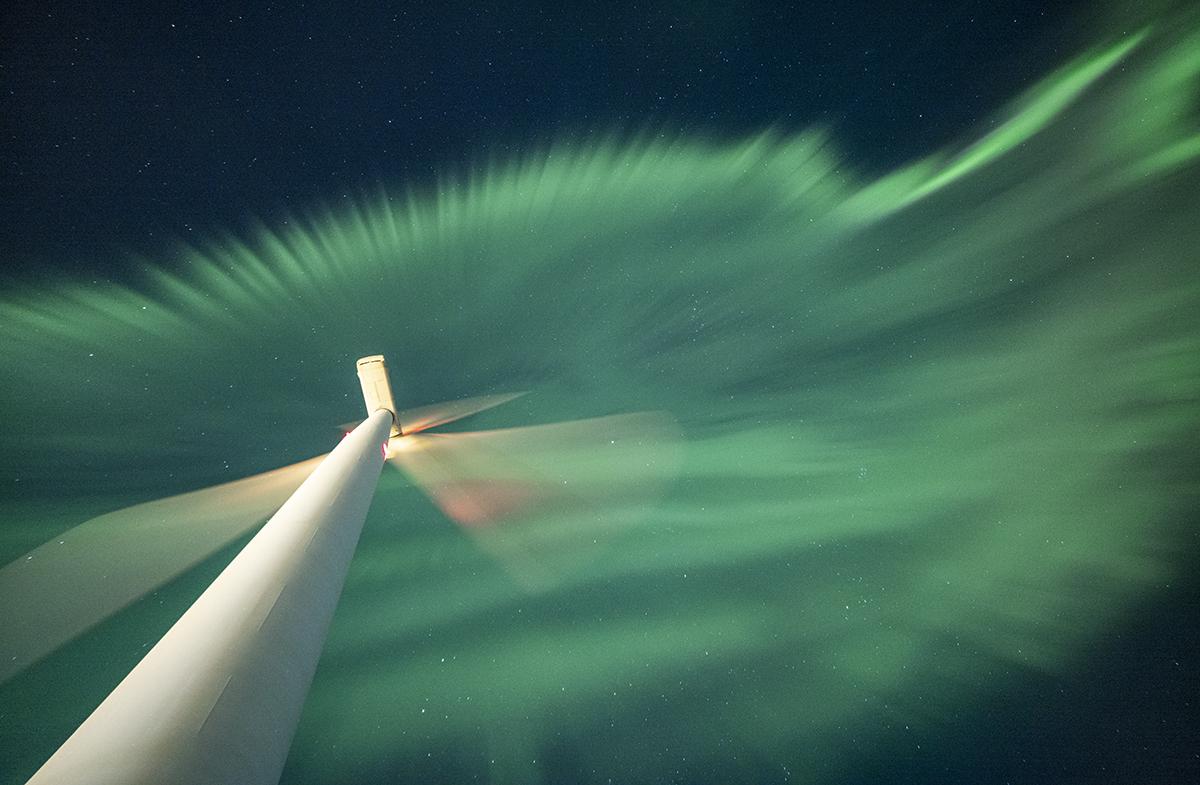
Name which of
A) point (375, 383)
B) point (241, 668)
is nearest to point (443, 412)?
point (375, 383)

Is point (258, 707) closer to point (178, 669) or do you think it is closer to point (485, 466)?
point (178, 669)

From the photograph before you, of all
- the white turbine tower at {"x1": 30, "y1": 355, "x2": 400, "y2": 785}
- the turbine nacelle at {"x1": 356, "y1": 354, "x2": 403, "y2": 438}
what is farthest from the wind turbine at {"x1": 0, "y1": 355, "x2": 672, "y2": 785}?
the turbine nacelle at {"x1": 356, "y1": 354, "x2": 403, "y2": 438}

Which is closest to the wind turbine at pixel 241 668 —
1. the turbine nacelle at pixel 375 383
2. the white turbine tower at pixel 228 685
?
the white turbine tower at pixel 228 685

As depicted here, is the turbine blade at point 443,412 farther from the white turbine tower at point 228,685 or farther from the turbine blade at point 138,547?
the white turbine tower at point 228,685

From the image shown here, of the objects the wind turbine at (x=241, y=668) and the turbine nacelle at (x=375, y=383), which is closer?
the wind turbine at (x=241, y=668)

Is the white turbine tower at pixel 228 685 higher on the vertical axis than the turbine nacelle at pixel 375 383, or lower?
lower

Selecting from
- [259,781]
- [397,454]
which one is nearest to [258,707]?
[259,781]

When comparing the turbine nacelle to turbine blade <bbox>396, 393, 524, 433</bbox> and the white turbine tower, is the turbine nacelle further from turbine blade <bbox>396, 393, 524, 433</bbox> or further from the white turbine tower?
the white turbine tower

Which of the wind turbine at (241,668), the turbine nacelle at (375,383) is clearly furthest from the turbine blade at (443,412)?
the wind turbine at (241,668)

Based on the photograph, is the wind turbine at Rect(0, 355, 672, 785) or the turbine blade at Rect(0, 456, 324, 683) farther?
the turbine blade at Rect(0, 456, 324, 683)
